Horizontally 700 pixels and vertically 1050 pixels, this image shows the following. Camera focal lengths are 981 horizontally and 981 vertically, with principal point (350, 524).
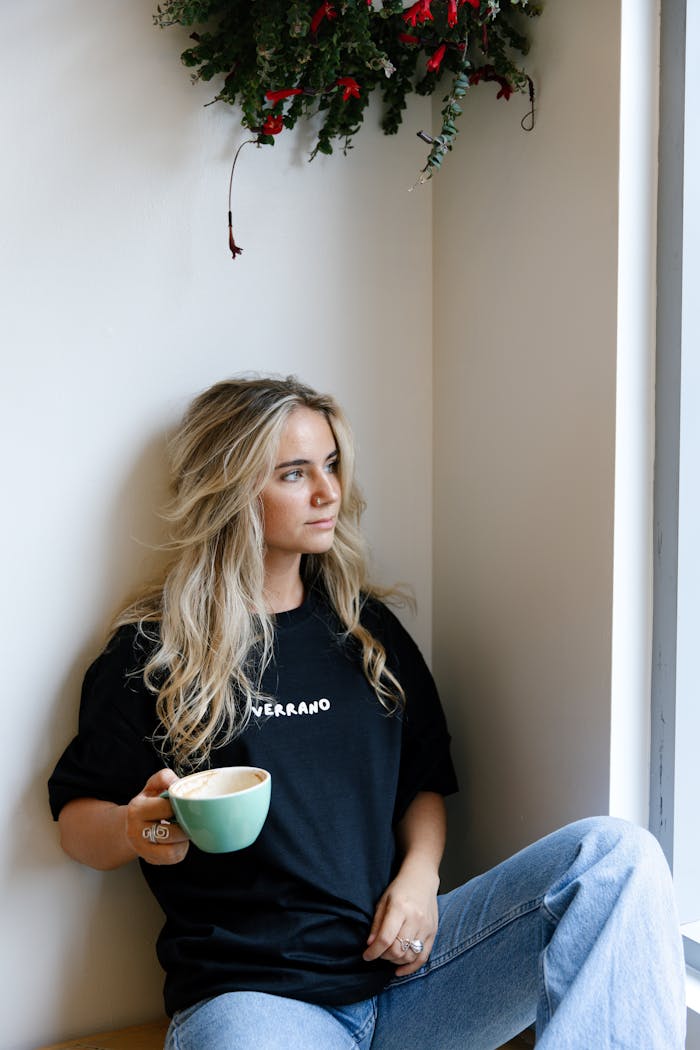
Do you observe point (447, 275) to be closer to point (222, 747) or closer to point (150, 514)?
point (150, 514)

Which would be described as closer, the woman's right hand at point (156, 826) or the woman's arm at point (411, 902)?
the woman's right hand at point (156, 826)

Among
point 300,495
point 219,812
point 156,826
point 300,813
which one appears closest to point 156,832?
point 156,826

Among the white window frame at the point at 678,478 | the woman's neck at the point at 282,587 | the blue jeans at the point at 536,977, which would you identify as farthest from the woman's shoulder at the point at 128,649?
the white window frame at the point at 678,478

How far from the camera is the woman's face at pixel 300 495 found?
146 centimetres

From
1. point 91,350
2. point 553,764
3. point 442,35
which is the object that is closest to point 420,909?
point 553,764

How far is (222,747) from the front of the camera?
138 cm

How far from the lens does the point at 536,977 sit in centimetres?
129

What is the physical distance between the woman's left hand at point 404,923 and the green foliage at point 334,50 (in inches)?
40.9

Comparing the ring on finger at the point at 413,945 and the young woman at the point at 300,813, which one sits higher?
the young woman at the point at 300,813

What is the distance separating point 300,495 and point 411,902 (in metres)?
0.61

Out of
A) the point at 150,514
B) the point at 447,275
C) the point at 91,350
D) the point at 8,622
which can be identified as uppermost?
the point at 447,275

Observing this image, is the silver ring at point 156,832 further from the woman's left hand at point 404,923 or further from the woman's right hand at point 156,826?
the woman's left hand at point 404,923

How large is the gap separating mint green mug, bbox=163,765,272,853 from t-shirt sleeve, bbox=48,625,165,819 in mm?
251

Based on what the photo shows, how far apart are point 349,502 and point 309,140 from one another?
61 cm
